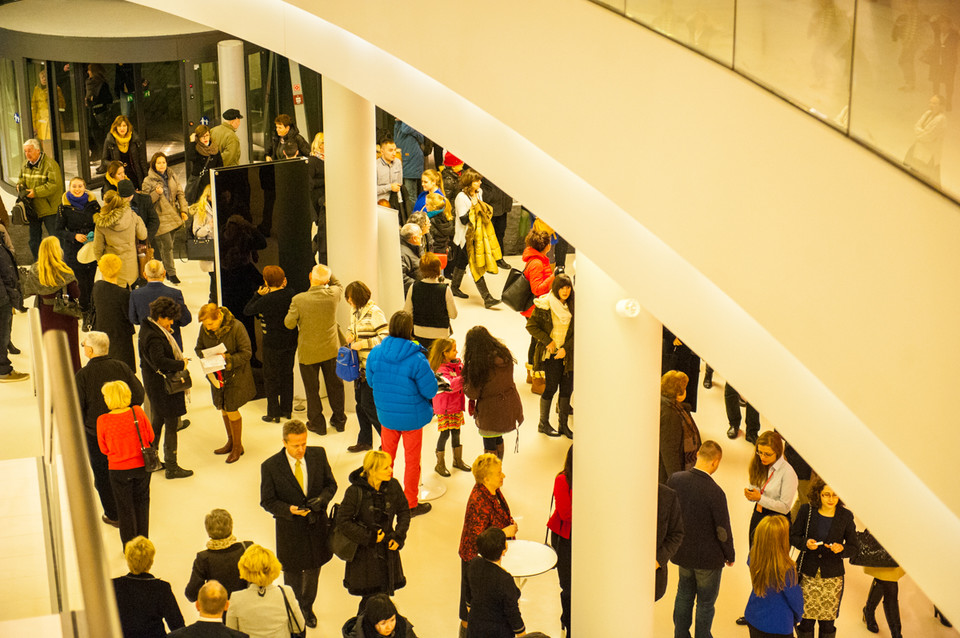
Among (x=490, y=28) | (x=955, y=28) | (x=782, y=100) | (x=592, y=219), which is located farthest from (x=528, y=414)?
(x=955, y=28)

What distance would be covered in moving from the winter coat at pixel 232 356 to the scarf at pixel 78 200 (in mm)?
3280

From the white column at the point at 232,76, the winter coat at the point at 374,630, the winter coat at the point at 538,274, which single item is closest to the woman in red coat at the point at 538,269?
the winter coat at the point at 538,274

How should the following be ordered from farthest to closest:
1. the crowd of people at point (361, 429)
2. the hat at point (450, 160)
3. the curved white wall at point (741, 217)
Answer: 1. the hat at point (450, 160)
2. the crowd of people at point (361, 429)
3. the curved white wall at point (741, 217)

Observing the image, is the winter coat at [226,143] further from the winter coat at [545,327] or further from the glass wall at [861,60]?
the glass wall at [861,60]

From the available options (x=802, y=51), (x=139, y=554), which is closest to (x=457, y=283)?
(x=139, y=554)

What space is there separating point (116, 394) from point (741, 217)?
4.70 meters

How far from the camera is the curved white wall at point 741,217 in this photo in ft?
12.6

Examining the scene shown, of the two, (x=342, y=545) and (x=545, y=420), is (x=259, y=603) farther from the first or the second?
(x=545, y=420)

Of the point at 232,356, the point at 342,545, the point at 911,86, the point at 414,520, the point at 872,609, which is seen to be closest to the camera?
the point at 911,86

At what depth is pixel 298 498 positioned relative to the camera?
740 centimetres

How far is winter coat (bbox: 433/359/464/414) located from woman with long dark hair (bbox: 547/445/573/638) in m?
1.75

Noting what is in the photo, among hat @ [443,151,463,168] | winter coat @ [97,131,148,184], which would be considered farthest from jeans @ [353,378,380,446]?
winter coat @ [97,131,148,184]

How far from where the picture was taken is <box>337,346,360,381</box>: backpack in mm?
9695

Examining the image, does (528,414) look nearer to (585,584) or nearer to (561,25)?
(585,584)
